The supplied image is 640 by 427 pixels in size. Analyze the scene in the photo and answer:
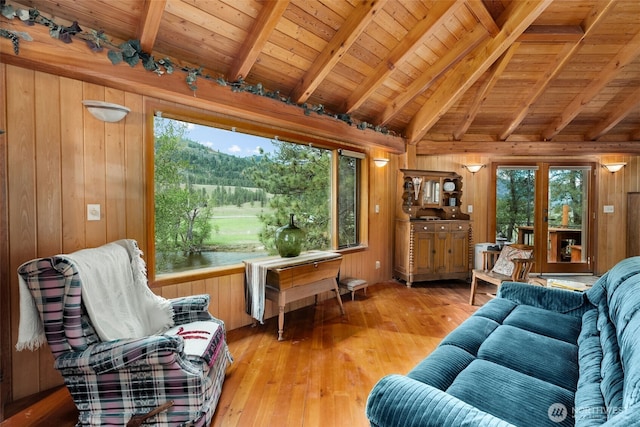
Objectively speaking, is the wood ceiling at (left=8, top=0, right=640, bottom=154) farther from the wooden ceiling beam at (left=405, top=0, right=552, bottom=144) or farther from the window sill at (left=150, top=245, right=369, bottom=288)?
the window sill at (left=150, top=245, right=369, bottom=288)

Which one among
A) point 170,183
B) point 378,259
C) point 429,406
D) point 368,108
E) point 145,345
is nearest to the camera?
point 429,406

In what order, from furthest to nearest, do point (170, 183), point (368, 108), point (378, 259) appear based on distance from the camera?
point (378, 259) < point (368, 108) < point (170, 183)

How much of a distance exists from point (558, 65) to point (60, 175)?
5136mm

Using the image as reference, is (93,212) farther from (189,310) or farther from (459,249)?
(459,249)

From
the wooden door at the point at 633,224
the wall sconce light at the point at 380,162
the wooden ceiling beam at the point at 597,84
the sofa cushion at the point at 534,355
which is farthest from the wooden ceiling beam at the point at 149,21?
the wooden door at the point at 633,224

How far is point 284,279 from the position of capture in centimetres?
275

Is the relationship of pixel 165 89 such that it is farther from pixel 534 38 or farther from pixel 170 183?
pixel 534 38

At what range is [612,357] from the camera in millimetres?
1210

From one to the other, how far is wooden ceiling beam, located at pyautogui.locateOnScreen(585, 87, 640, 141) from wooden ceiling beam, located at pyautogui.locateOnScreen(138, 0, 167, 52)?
18.8 ft

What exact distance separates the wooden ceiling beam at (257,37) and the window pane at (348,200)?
184 centimetres

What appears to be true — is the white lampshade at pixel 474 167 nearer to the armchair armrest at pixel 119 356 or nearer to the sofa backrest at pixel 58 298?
the armchair armrest at pixel 119 356

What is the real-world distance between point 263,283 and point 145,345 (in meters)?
1.36

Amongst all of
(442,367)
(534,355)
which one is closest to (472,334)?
(534,355)

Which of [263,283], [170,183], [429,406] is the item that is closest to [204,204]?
[170,183]
